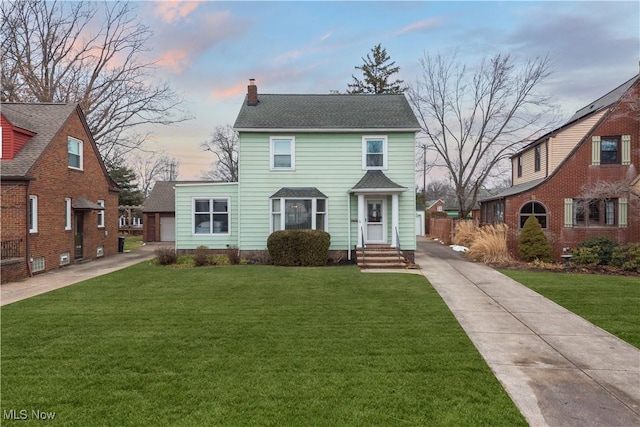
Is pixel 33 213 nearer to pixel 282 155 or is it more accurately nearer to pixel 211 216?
pixel 211 216

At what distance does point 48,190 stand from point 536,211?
19817mm

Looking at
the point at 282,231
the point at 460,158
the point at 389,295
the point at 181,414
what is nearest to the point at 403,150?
the point at 282,231

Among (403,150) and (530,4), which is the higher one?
(530,4)

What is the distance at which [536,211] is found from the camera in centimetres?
1667

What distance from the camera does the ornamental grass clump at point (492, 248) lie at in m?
15.0

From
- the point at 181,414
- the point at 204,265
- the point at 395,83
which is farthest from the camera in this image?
the point at 395,83

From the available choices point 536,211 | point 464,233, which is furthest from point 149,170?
point 536,211

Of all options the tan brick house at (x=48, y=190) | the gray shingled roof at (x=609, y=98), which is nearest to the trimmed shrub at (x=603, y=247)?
the gray shingled roof at (x=609, y=98)

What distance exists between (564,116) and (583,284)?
1927 cm

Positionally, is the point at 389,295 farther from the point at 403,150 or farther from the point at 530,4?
the point at 530,4

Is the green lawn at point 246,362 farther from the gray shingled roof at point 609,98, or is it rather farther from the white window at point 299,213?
the gray shingled roof at point 609,98

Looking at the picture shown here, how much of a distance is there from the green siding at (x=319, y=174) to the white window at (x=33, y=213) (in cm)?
703

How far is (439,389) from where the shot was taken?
4125mm

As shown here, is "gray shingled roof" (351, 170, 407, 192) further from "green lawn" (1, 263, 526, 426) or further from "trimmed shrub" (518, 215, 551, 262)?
"green lawn" (1, 263, 526, 426)
